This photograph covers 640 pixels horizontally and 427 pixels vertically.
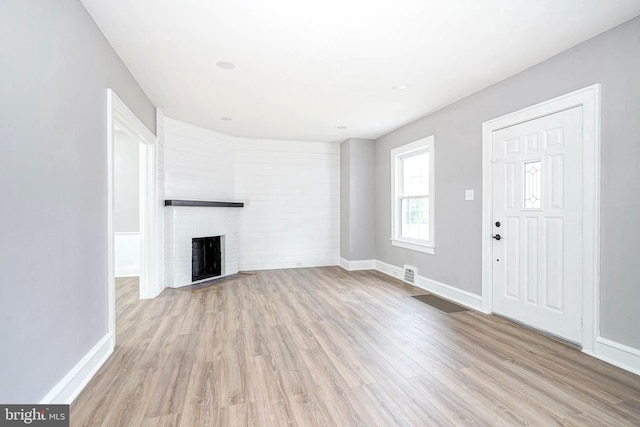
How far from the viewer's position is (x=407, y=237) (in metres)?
5.30

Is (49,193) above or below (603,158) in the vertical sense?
below

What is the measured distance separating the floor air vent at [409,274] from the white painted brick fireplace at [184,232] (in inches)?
123

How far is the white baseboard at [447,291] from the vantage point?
3722mm

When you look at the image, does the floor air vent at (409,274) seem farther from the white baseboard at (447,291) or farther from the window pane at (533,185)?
the window pane at (533,185)

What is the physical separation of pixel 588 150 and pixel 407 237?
2.98 meters

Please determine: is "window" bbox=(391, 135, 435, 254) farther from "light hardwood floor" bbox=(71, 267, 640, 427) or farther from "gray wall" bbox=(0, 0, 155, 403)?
"gray wall" bbox=(0, 0, 155, 403)

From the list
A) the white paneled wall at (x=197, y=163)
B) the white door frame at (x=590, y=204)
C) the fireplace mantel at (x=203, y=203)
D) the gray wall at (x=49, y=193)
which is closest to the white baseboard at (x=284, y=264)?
the fireplace mantel at (x=203, y=203)

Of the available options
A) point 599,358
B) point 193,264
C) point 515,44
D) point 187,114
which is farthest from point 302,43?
point 193,264

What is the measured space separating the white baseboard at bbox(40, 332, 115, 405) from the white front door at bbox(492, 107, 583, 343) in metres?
3.80

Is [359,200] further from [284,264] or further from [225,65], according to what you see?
[225,65]

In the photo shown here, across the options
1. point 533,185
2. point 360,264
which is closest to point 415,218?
point 360,264

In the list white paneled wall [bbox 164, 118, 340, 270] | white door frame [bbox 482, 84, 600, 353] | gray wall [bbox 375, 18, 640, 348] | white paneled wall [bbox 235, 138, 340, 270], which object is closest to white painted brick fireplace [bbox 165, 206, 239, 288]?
white paneled wall [bbox 164, 118, 340, 270]

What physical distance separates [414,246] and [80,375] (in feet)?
13.9

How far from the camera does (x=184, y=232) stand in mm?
4832
